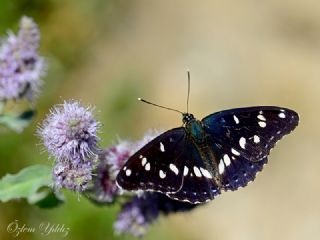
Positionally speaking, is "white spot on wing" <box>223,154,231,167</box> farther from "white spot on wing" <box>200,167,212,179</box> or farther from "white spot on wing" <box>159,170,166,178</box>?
"white spot on wing" <box>159,170,166,178</box>

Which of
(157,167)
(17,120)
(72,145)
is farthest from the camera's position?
(17,120)

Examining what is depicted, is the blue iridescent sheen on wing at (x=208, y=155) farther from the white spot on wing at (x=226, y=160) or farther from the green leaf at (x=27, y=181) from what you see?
the green leaf at (x=27, y=181)

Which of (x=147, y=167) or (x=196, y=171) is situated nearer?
(x=147, y=167)

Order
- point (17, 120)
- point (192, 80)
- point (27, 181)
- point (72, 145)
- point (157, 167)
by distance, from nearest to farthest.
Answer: point (72, 145) < point (157, 167) < point (27, 181) < point (17, 120) < point (192, 80)

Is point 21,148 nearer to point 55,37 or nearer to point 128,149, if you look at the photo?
point 55,37

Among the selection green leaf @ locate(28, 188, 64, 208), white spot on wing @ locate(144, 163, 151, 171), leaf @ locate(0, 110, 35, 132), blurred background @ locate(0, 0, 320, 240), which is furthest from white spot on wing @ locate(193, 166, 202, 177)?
blurred background @ locate(0, 0, 320, 240)

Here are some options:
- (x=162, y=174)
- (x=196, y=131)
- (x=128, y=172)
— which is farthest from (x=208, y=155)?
(x=128, y=172)

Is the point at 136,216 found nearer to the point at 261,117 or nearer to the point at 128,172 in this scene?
the point at 128,172
